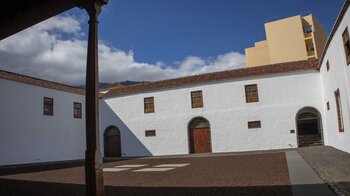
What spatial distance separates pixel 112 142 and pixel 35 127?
20.3 feet

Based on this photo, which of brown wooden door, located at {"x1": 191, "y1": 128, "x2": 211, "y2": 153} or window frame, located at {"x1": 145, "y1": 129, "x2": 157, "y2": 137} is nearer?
brown wooden door, located at {"x1": 191, "y1": 128, "x2": 211, "y2": 153}

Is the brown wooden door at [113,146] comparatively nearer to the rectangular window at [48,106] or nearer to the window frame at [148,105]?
the window frame at [148,105]

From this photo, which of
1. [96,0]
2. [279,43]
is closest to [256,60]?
[279,43]

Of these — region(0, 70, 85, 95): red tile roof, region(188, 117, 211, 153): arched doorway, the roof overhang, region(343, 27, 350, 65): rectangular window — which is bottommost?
region(188, 117, 211, 153): arched doorway

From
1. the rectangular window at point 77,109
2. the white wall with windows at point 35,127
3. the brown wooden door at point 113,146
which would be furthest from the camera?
the brown wooden door at point 113,146

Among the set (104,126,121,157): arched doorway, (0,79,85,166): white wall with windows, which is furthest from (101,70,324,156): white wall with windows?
(0,79,85,166): white wall with windows

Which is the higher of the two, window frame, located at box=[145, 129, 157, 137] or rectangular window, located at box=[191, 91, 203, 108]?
rectangular window, located at box=[191, 91, 203, 108]

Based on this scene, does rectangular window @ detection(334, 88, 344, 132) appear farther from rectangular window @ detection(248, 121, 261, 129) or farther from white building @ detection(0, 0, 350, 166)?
rectangular window @ detection(248, 121, 261, 129)

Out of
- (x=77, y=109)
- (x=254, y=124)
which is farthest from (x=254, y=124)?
(x=77, y=109)

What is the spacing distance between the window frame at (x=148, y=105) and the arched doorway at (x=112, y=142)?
2801mm

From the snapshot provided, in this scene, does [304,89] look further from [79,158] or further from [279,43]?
[279,43]

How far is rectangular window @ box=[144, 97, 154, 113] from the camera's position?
73.2 ft

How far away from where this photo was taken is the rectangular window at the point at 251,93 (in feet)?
64.5

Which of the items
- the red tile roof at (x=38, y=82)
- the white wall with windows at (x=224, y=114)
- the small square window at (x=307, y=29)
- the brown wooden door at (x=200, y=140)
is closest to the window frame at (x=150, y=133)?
the white wall with windows at (x=224, y=114)
